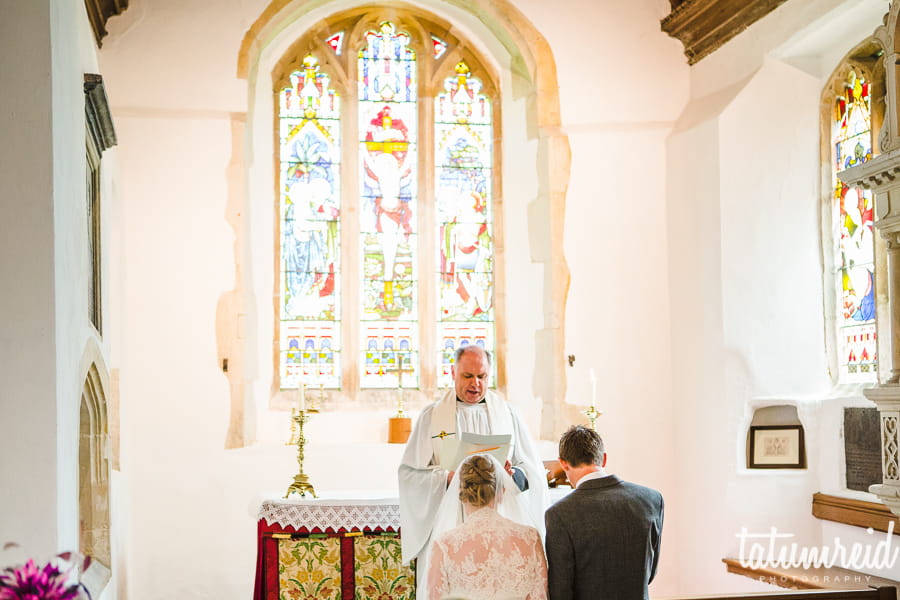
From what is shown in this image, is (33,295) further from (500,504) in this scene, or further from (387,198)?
(387,198)

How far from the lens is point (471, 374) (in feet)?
19.8

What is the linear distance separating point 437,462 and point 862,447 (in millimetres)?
3103

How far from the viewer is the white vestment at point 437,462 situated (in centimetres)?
594

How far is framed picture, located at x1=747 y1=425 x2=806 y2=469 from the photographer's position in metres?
7.94

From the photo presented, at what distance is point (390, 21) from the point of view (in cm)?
949

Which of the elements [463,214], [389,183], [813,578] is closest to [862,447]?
[813,578]

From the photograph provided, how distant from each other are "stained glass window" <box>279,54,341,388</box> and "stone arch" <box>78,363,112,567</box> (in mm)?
2434

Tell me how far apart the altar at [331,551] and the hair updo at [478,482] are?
244 centimetres

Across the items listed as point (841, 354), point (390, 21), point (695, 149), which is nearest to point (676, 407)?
point (841, 354)

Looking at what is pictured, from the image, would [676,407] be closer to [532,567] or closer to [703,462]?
[703,462]

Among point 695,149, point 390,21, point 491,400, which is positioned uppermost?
point 390,21

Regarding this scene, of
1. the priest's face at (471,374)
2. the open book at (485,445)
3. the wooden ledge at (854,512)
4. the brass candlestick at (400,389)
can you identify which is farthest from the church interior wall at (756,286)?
the open book at (485,445)

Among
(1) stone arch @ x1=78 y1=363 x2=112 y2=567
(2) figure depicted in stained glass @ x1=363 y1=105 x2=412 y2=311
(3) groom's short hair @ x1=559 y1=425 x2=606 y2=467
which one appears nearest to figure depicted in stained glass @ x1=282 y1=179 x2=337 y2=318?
(2) figure depicted in stained glass @ x1=363 y1=105 x2=412 y2=311

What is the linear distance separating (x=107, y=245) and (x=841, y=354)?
5350mm
